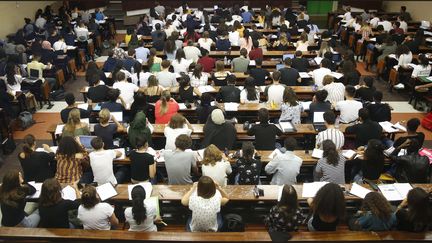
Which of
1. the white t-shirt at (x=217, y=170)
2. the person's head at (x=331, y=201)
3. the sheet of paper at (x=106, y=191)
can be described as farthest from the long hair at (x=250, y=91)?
the person's head at (x=331, y=201)

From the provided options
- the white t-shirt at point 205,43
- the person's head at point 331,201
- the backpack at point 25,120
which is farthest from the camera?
the white t-shirt at point 205,43

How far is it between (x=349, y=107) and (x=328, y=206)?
369 cm

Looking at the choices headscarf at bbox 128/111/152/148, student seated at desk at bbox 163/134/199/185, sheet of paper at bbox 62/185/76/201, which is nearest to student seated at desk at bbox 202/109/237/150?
student seated at desk at bbox 163/134/199/185

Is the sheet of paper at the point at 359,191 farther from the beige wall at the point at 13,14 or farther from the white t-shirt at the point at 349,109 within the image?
the beige wall at the point at 13,14

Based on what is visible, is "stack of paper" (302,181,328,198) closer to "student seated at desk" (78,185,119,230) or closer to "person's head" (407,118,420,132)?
"person's head" (407,118,420,132)

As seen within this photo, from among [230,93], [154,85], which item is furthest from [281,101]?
[154,85]

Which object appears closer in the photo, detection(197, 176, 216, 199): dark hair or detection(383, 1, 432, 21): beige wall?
detection(197, 176, 216, 199): dark hair

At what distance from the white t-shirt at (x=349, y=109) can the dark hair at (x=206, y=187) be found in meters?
4.08

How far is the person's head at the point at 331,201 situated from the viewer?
4328 mm

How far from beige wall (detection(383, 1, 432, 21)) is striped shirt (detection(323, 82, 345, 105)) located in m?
11.7

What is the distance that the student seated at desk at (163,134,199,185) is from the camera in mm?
5609

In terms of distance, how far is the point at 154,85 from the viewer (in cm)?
835

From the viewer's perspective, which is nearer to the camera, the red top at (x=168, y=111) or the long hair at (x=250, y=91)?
the red top at (x=168, y=111)

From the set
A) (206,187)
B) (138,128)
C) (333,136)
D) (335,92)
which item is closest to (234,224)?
(206,187)
